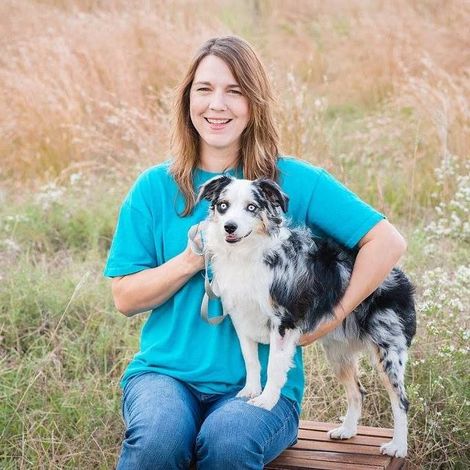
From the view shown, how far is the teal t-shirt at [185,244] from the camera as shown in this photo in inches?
119

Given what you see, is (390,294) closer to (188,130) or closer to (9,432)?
(188,130)

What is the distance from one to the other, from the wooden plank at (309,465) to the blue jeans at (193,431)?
12 centimetres

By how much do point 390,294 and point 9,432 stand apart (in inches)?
80.7

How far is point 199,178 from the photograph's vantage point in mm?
3197

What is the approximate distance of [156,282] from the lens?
2998mm

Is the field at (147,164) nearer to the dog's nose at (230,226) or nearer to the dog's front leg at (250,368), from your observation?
the dog's front leg at (250,368)

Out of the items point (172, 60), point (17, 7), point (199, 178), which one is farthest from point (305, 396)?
point (17, 7)

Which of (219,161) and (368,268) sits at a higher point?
(219,161)

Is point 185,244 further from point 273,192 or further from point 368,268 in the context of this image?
point 368,268

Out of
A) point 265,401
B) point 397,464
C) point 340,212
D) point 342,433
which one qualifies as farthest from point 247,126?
point 397,464

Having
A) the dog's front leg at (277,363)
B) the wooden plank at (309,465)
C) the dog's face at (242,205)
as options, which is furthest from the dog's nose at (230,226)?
the wooden plank at (309,465)

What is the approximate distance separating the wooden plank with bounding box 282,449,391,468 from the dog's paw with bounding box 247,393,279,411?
0.34 m

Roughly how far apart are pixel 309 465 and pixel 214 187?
1128 mm

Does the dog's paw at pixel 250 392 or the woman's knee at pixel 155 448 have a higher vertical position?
the dog's paw at pixel 250 392
